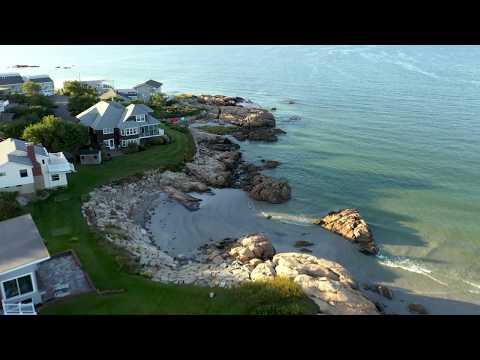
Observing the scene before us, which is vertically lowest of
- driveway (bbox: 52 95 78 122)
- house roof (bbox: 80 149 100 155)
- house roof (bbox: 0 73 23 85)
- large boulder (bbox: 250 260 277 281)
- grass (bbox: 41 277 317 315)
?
large boulder (bbox: 250 260 277 281)

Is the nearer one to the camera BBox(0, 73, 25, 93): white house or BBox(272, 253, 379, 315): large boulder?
BBox(272, 253, 379, 315): large boulder

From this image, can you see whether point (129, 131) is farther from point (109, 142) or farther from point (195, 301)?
point (195, 301)

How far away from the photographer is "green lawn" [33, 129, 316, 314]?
21.6m

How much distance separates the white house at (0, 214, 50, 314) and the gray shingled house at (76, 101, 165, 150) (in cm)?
2723

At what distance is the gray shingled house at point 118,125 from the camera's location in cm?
4744

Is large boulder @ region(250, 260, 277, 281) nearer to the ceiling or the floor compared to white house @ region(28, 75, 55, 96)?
nearer to the floor

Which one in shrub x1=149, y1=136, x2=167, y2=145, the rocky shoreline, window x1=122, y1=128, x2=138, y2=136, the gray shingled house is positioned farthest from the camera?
shrub x1=149, y1=136, x2=167, y2=145

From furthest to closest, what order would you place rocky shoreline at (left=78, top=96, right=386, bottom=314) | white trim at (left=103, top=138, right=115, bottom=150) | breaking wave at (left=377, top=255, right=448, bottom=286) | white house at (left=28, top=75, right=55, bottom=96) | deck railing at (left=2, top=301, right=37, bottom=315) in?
white house at (left=28, top=75, right=55, bottom=96) → white trim at (left=103, top=138, right=115, bottom=150) → breaking wave at (left=377, top=255, right=448, bottom=286) → rocky shoreline at (left=78, top=96, right=386, bottom=314) → deck railing at (left=2, top=301, right=37, bottom=315)

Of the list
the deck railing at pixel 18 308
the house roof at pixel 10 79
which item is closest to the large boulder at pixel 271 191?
the deck railing at pixel 18 308

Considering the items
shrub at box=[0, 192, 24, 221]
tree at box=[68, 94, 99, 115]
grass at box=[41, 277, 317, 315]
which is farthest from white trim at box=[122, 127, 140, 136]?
grass at box=[41, 277, 317, 315]

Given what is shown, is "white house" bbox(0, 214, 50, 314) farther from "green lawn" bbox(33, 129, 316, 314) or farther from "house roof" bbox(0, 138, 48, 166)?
"house roof" bbox(0, 138, 48, 166)

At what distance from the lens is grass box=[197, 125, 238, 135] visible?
65.0m

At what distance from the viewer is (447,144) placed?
61875mm
